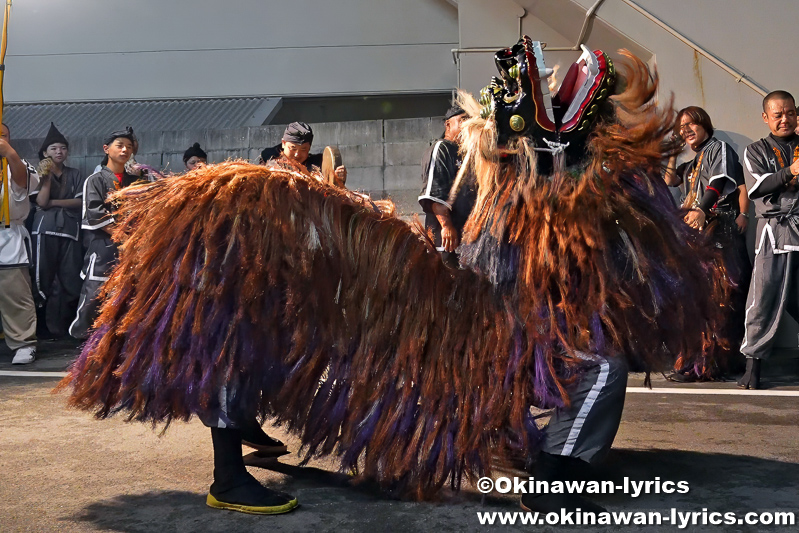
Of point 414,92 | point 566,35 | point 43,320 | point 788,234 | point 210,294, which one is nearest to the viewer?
point 210,294

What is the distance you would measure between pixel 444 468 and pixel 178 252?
3.87 ft

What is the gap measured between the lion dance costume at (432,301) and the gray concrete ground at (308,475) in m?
0.20

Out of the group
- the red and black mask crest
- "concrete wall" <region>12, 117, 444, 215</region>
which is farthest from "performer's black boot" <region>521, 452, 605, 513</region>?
"concrete wall" <region>12, 117, 444, 215</region>

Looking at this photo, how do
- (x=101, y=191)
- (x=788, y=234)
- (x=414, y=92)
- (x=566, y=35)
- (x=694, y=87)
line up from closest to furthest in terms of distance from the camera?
→ (x=788, y=234), (x=101, y=191), (x=694, y=87), (x=566, y=35), (x=414, y=92)

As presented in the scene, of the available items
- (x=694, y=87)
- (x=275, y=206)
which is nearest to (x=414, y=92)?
(x=694, y=87)

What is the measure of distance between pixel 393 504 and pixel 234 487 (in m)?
0.58

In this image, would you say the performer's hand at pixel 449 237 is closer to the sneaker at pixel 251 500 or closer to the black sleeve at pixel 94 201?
the sneaker at pixel 251 500

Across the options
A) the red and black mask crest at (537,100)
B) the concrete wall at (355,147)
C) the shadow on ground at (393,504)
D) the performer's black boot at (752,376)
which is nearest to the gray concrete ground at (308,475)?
the shadow on ground at (393,504)

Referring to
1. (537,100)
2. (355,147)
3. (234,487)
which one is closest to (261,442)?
(234,487)

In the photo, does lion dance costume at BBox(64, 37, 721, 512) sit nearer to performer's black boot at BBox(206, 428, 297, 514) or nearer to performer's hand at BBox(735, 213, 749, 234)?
performer's black boot at BBox(206, 428, 297, 514)

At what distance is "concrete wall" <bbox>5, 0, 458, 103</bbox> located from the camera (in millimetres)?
10219

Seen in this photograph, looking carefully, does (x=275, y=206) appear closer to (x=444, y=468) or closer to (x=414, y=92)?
(x=444, y=468)

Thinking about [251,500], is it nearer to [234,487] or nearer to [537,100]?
[234,487]

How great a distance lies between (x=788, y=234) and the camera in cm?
512
